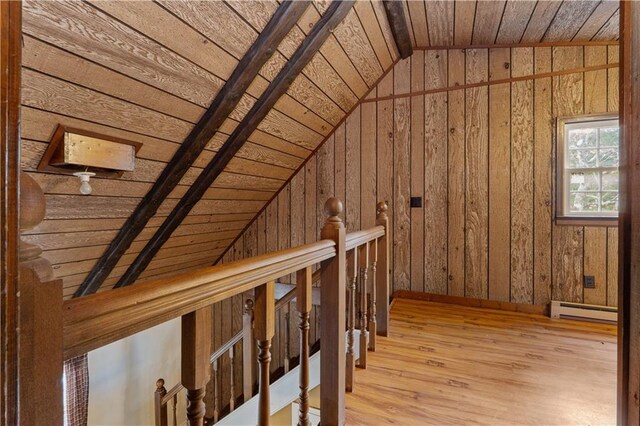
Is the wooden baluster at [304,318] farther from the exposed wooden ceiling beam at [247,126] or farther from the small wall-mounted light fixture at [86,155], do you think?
the exposed wooden ceiling beam at [247,126]

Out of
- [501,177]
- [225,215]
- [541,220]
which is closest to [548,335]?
[541,220]

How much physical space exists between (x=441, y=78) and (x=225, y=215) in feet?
7.63

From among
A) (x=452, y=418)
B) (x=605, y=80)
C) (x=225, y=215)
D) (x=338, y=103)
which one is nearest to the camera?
(x=452, y=418)

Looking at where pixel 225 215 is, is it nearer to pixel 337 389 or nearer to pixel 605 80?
pixel 337 389

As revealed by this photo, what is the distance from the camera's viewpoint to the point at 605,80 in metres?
2.46

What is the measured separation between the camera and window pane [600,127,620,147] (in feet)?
8.11

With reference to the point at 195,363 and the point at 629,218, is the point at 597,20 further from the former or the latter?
the point at 195,363

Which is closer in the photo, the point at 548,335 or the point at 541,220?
the point at 548,335

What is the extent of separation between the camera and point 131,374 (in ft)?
10.3

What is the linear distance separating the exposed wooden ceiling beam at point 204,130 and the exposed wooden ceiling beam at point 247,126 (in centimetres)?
19

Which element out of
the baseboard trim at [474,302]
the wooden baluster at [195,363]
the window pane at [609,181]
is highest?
the window pane at [609,181]

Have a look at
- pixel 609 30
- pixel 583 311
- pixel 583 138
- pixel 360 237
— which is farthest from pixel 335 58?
pixel 583 311

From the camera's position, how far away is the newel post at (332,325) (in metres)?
1.29

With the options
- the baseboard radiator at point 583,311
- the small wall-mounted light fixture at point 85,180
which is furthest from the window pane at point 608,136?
the small wall-mounted light fixture at point 85,180
